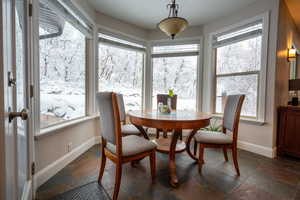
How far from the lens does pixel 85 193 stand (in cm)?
146

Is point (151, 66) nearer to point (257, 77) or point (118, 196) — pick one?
point (257, 77)

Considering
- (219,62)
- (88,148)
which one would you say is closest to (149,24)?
(219,62)

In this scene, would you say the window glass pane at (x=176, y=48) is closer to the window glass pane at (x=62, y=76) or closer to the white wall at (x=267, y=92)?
the white wall at (x=267, y=92)

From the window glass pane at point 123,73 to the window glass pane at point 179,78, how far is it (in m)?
0.40

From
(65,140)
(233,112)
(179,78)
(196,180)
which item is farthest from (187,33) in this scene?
(65,140)

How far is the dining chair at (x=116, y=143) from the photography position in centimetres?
135

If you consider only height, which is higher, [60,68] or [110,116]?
[60,68]

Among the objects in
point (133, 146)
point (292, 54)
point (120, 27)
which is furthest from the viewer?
point (120, 27)

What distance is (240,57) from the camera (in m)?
2.79

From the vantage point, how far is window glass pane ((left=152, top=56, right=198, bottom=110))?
Result: 11.3 ft

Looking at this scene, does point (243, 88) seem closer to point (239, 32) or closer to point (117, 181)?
point (239, 32)

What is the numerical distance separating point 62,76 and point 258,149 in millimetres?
3283

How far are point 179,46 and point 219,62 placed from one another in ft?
3.16

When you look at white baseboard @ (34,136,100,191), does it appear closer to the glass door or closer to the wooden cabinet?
the glass door
